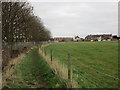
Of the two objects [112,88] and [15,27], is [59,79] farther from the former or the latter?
[15,27]

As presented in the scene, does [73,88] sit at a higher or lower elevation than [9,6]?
lower

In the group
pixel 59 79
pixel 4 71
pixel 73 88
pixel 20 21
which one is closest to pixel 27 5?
pixel 20 21

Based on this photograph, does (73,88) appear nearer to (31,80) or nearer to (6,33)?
(31,80)

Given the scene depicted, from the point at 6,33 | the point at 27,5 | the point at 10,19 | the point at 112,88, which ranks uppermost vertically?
the point at 27,5

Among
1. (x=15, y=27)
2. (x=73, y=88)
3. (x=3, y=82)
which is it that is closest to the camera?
(x=73, y=88)

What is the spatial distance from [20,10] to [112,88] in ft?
61.5

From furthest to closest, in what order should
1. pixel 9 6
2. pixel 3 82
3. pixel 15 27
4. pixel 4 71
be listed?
pixel 15 27 < pixel 9 6 < pixel 4 71 < pixel 3 82

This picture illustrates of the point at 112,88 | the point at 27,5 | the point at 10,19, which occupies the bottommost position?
the point at 112,88

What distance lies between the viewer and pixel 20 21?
27.8m

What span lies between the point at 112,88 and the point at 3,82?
4984 mm

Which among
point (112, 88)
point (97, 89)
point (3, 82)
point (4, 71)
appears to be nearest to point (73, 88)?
point (97, 89)

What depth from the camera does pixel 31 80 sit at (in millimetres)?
11711

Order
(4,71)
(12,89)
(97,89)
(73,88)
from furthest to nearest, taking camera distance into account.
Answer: (4,71)
(12,89)
(97,89)
(73,88)

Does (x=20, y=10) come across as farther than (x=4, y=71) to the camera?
Yes
